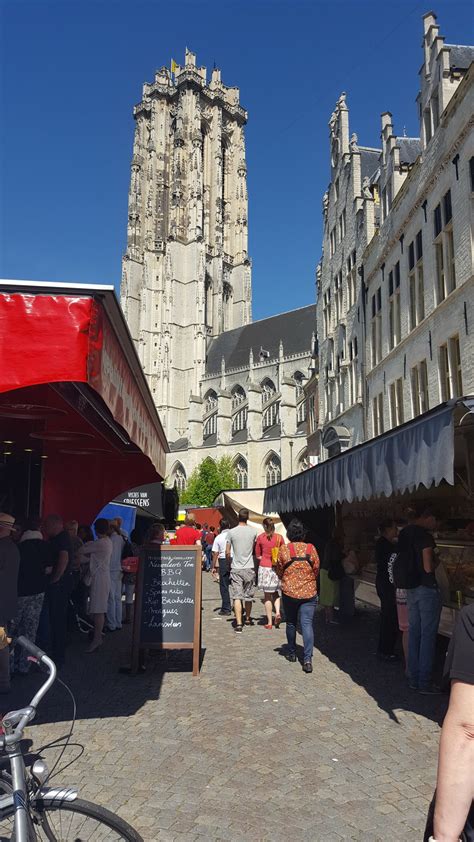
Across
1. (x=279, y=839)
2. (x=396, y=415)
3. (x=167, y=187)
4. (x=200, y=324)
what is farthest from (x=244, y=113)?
(x=279, y=839)

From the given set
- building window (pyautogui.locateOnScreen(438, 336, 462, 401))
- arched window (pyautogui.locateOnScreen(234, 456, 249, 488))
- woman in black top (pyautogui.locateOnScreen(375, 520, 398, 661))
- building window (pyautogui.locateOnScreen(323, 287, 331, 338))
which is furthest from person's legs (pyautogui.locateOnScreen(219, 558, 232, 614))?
arched window (pyautogui.locateOnScreen(234, 456, 249, 488))

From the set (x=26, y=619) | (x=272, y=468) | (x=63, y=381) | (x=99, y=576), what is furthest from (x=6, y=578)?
(x=272, y=468)

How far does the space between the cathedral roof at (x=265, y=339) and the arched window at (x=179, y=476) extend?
12.1m

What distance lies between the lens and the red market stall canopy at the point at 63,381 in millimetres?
3059

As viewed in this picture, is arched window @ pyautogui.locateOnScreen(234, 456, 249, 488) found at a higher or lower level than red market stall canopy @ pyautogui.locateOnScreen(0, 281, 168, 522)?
higher

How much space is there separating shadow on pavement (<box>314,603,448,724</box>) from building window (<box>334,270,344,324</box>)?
12955 millimetres

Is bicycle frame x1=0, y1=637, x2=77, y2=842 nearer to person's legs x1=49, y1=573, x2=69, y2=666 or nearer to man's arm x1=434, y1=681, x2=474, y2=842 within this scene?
man's arm x1=434, y1=681, x2=474, y2=842

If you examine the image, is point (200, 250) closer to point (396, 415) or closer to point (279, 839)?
point (396, 415)

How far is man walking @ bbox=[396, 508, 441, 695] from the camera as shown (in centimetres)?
584

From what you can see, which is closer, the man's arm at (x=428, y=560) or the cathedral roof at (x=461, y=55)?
the man's arm at (x=428, y=560)

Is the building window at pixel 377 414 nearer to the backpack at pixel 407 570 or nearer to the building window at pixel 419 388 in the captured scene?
the building window at pixel 419 388

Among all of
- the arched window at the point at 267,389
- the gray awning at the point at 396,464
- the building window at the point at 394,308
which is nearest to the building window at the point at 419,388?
the building window at the point at 394,308

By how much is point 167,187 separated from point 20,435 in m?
73.0

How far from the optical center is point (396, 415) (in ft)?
50.3
